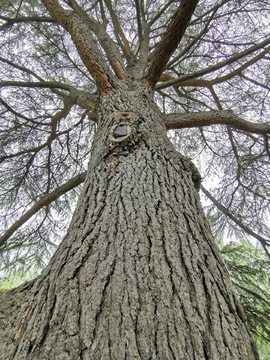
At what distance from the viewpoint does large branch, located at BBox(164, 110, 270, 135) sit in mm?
1987

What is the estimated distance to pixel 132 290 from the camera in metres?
0.64

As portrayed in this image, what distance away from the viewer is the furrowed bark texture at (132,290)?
0.55 m

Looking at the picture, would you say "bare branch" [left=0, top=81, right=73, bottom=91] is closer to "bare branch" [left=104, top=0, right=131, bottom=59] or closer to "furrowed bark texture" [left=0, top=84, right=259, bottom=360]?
"bare branch" [left=104, top=0, right=131, bottom=59]

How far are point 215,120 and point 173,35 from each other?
820 millimetres

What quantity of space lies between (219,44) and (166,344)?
11.3ft

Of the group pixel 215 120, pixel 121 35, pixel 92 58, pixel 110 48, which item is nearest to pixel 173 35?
pixel 92 58

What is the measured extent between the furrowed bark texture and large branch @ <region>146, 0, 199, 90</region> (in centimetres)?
100

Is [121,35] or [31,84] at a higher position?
[121,35]

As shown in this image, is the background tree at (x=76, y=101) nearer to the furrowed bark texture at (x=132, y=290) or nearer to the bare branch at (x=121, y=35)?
the bare branch at (x=121, y=35)

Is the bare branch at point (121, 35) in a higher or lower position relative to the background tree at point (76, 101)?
higher

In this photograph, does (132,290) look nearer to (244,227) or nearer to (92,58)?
(92,58)

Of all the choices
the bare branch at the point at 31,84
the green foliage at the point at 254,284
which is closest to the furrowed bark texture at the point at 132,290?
the green foliage at the point at 254,284

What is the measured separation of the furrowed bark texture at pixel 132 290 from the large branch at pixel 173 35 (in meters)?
1.00

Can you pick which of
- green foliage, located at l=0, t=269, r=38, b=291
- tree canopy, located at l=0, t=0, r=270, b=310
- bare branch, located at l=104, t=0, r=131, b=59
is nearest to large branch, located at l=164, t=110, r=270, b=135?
tree canopy, located at l=0, t=0, r=270, b=310
